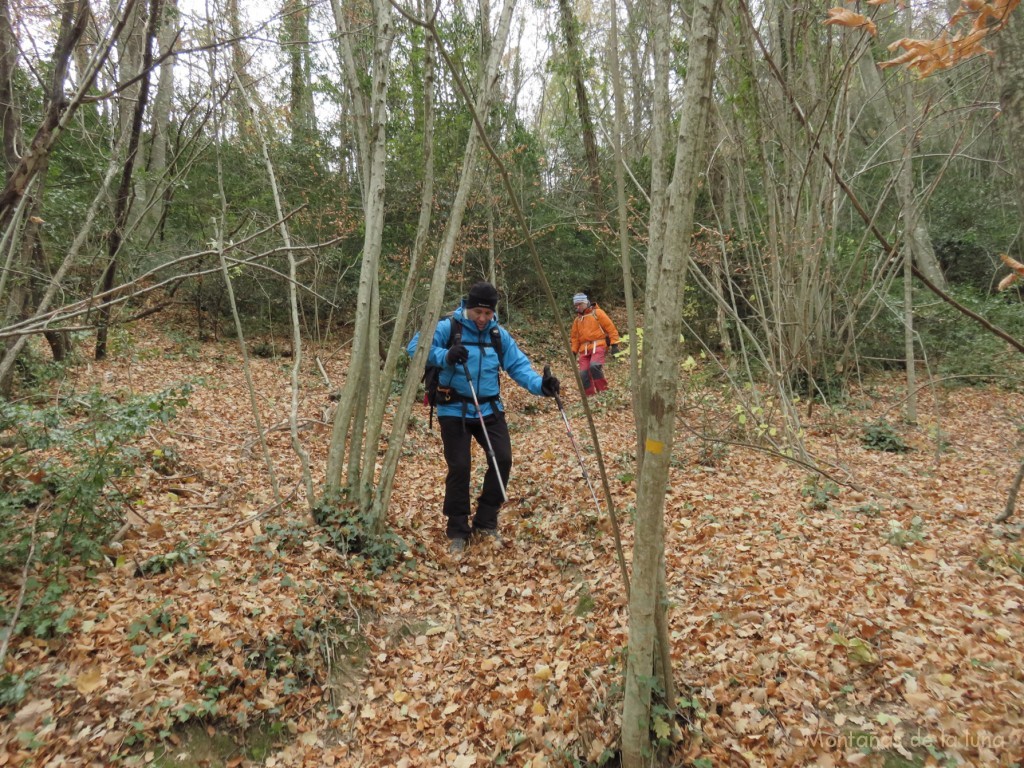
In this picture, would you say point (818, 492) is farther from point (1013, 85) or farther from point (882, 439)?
point (1013, 85)

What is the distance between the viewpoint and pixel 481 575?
15.6ft

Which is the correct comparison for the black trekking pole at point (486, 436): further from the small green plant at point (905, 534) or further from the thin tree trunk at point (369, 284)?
the small green plant at point (905, 534)

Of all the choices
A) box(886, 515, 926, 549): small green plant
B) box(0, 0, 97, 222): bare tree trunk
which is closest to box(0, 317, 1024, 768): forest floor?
box(886, 515, 926, 549): small green plant

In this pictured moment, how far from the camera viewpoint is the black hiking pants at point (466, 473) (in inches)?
196

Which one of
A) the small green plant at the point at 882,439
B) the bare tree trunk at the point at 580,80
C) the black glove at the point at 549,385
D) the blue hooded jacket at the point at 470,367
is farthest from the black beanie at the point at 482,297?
the bare tree trunk at the point at 580,80

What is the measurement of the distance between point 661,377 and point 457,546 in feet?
11.1

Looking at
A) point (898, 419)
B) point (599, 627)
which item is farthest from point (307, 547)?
point (898, 419)

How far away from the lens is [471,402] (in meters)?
5.01

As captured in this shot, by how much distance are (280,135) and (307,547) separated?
39.8 feet

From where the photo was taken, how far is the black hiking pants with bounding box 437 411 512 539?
497cm

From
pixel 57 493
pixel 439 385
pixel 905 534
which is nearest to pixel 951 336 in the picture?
pixel 905 534

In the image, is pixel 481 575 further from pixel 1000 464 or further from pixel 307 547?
pixel 1000 464

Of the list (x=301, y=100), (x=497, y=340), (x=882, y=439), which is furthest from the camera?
(x=301, y=100)

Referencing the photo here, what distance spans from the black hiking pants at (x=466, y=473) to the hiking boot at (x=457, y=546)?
0.04 m
